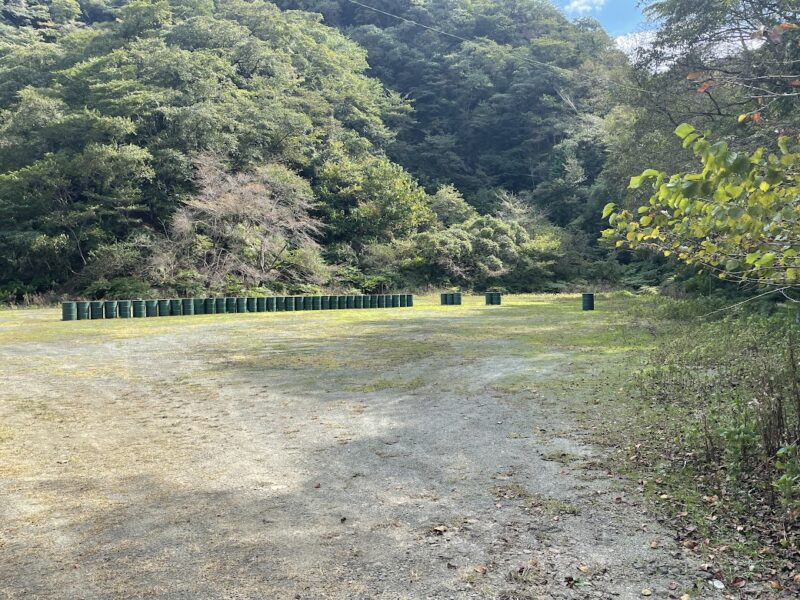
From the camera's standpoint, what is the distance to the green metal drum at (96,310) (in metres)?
18.9

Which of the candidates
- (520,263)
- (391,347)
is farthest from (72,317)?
(520,263)

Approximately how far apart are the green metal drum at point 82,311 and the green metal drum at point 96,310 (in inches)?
5.2

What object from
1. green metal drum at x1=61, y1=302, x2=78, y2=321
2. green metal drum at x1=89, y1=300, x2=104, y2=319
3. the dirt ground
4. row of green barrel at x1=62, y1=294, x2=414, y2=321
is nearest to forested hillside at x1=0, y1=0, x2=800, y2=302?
row of green barrel at x1=62, y1=294, x2=414, y2=321

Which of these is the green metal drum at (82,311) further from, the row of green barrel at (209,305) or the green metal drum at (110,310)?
the green metal drum at (110,310)

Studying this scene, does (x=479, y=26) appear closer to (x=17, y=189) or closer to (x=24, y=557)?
(x=17, y=189)

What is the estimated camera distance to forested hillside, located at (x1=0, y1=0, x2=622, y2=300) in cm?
2886

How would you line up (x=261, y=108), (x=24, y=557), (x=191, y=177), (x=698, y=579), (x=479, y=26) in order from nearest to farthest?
(x=698, y=579) < (x=24, y=557) < (x=191, y=177) < (x=261, y=108) < (x=479, y=26)

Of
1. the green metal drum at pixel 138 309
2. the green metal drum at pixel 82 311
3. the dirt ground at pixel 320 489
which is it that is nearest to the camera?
the dirt ground at pixel 320 489

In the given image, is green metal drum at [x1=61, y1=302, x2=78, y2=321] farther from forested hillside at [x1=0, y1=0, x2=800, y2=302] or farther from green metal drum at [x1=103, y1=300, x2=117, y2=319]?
forested hillside at [x1=0, y1=0, x2=800, y2=302]

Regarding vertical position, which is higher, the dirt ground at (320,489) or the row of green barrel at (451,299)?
the row of green barrel at (451,299)

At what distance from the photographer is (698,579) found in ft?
9.23

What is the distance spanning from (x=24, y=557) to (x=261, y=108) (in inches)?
1456

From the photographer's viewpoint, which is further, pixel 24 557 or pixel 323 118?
pixel 323 118

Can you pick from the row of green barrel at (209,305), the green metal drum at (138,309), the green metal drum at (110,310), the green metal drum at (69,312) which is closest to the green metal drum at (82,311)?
the row of green barrel at (209,305)
